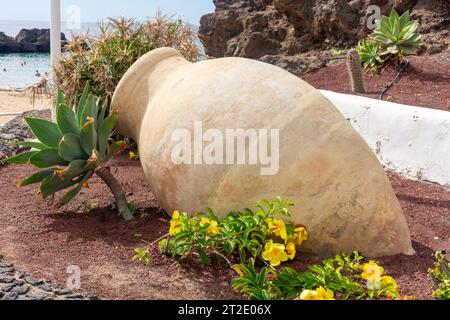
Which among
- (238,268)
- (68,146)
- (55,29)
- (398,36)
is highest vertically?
(398,36)

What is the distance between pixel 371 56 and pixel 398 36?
50 cm

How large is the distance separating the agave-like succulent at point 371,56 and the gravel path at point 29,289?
6487 millimetres

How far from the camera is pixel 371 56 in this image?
8.70 meters

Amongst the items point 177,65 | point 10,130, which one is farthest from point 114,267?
point 10,130

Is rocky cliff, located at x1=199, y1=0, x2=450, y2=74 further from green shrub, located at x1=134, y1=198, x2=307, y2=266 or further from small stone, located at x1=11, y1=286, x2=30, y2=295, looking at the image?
small stone, located at x1=11, y1=286, x2=30, y2=295

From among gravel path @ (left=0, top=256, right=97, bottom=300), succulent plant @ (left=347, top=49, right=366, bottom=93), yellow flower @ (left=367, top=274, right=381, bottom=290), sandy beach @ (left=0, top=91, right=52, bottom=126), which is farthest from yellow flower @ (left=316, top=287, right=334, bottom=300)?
sandy beach @ (left=0, top=91, right=52, bottom=126)

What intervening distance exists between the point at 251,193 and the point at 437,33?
8026 mm

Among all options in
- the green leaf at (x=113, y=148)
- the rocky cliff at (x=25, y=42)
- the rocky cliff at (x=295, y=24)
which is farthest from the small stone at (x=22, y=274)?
the rocky cliff at (x=25, y=42)

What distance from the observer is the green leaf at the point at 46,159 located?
4.05 meters

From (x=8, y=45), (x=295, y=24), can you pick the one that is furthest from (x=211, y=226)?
(x=8, y=45)

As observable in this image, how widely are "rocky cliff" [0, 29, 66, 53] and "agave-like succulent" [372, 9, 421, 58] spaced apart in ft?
177

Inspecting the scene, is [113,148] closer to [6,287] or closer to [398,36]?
[6,287]

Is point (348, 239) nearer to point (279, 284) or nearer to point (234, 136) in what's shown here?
point (279, 284)

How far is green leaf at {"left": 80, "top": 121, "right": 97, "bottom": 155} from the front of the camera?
401 centimetres
